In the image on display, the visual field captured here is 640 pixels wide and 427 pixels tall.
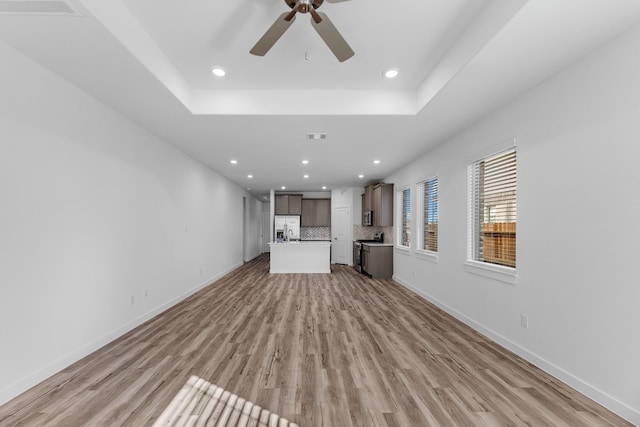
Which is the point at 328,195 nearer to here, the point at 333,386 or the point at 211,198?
the point at 211,198

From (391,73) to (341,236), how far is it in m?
7.02

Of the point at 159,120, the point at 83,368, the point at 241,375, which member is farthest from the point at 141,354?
the point at 159,120

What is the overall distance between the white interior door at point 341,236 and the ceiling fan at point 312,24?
7.43 metres

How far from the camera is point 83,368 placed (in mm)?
2594

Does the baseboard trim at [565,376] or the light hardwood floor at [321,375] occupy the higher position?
the baseboard trim at [565,376]

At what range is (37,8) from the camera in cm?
176

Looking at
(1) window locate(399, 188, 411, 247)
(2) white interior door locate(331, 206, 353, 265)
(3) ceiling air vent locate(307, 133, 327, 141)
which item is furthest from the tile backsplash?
(3) ceiling air vent locate(307, 133, 327, 141)

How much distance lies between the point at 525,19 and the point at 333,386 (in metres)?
2.95

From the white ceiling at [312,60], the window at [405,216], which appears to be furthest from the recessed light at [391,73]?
the window at [405,216]

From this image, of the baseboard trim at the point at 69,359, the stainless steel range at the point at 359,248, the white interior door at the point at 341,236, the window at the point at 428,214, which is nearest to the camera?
the baseboard trim at the point at 69,359

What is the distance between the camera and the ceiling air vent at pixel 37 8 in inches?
67.6

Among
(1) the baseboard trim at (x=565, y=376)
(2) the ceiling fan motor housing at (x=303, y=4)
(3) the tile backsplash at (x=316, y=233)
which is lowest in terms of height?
(1) the baseboard trim at (x=565, y=376)

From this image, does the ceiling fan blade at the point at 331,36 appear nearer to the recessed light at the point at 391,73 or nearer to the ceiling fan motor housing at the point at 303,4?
the ceiling fan motor housing at the point at 303,4

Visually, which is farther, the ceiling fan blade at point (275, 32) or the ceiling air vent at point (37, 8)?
the ceiling fan blade at point (275, 32)
